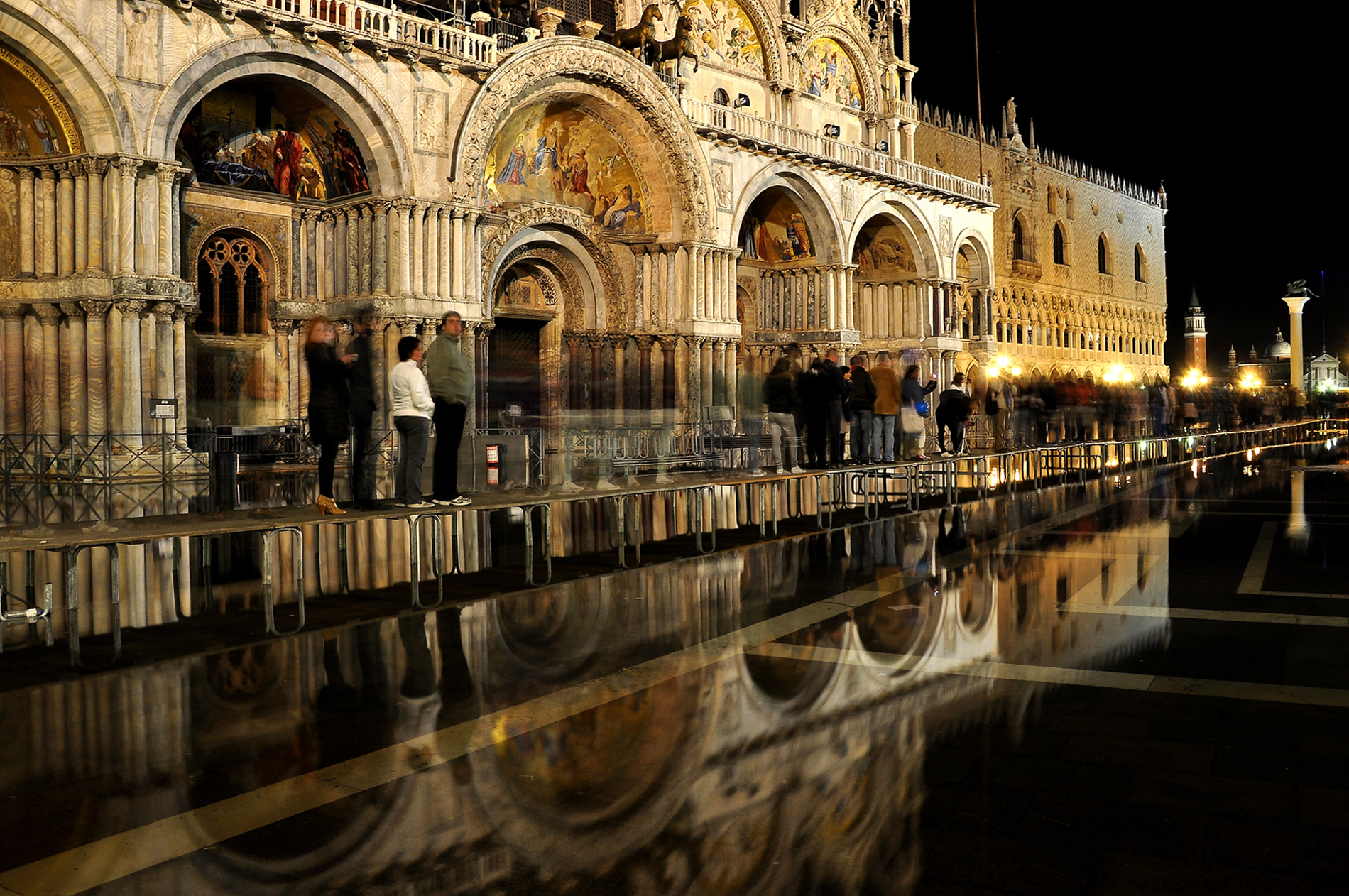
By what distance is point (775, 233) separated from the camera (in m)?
30.8

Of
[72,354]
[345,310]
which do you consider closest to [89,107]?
[72,354]

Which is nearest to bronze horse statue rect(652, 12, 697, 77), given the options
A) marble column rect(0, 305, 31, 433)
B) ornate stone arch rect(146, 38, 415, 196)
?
ornate stone arch rect(146, 38, 415, 196)

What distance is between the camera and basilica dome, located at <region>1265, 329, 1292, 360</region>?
119869 mm

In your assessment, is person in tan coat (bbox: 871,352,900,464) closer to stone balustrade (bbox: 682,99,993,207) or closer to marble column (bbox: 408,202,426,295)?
marble column (bbox: 408,202,426,295)

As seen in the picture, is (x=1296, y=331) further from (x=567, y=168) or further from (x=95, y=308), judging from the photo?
(x=95, y=308)

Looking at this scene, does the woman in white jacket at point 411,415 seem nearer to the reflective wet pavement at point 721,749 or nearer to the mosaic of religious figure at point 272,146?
the reflective wet pavement at point 721,749

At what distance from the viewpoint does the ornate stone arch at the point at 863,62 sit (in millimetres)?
32969

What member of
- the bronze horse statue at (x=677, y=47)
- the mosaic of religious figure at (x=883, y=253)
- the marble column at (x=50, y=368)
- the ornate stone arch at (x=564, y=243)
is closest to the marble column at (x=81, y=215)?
the marble column at (x=50, y=368)

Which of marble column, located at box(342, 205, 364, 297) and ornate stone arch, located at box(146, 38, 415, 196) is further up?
ornate stone arch, located at box(146, 38, 415, 196)

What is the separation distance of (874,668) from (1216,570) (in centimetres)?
452

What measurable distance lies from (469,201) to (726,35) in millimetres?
11891

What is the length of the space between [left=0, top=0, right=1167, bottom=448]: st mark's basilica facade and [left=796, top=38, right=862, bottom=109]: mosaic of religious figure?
0.32 ft

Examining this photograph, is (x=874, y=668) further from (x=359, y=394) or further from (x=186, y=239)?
(x=186, y=239)

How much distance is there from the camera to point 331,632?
686 centimetres
